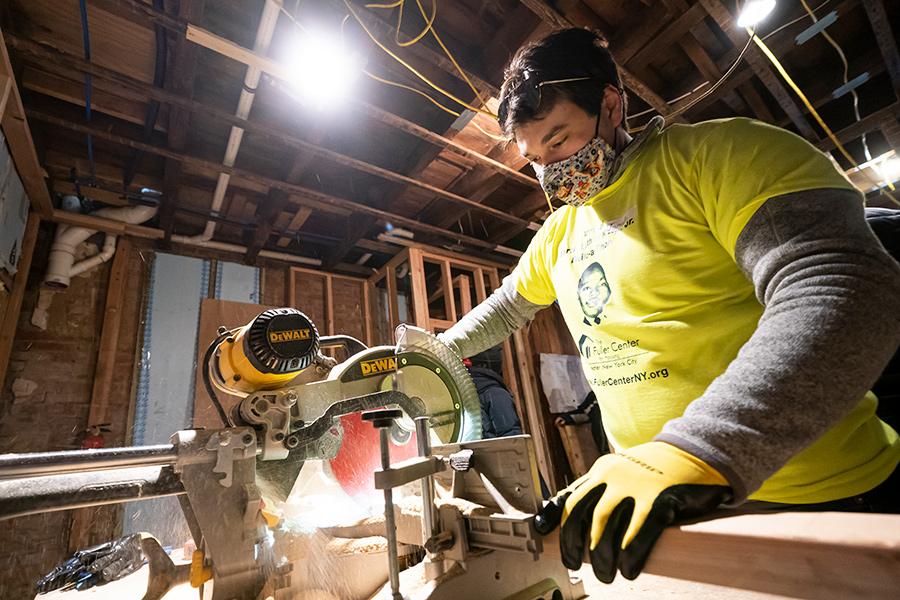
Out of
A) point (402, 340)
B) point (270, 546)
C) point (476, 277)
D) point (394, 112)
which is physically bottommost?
point (270, 546)

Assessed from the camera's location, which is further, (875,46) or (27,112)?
(875,46)

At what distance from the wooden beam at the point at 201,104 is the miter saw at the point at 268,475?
2.07 m

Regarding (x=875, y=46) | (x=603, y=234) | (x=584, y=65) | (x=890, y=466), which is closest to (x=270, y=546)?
(x=603, y=234)

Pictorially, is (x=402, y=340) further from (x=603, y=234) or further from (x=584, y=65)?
(x=584, y=65)

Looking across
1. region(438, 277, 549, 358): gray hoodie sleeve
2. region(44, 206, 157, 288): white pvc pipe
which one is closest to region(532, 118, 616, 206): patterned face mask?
region(438, 277, 549, 358): gray hoodie sleeve

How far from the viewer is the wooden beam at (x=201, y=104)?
2.02 m

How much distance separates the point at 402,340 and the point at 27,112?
2.93 meters

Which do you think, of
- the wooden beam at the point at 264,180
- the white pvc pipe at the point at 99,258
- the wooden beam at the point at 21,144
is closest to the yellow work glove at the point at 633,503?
the wooden beam at the point at 21,144

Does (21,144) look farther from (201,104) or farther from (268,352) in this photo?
(268,352)

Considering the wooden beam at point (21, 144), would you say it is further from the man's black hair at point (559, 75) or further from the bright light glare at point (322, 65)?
the man's black hair at point (559, 75)

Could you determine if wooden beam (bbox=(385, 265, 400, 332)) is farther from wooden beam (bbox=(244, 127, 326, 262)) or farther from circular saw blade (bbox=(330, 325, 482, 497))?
circular saw blade (bbox=(330, 325, 482, 497))

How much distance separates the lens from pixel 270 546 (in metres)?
0.77

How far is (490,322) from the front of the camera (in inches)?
58.5

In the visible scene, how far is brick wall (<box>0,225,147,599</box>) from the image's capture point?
272cm
